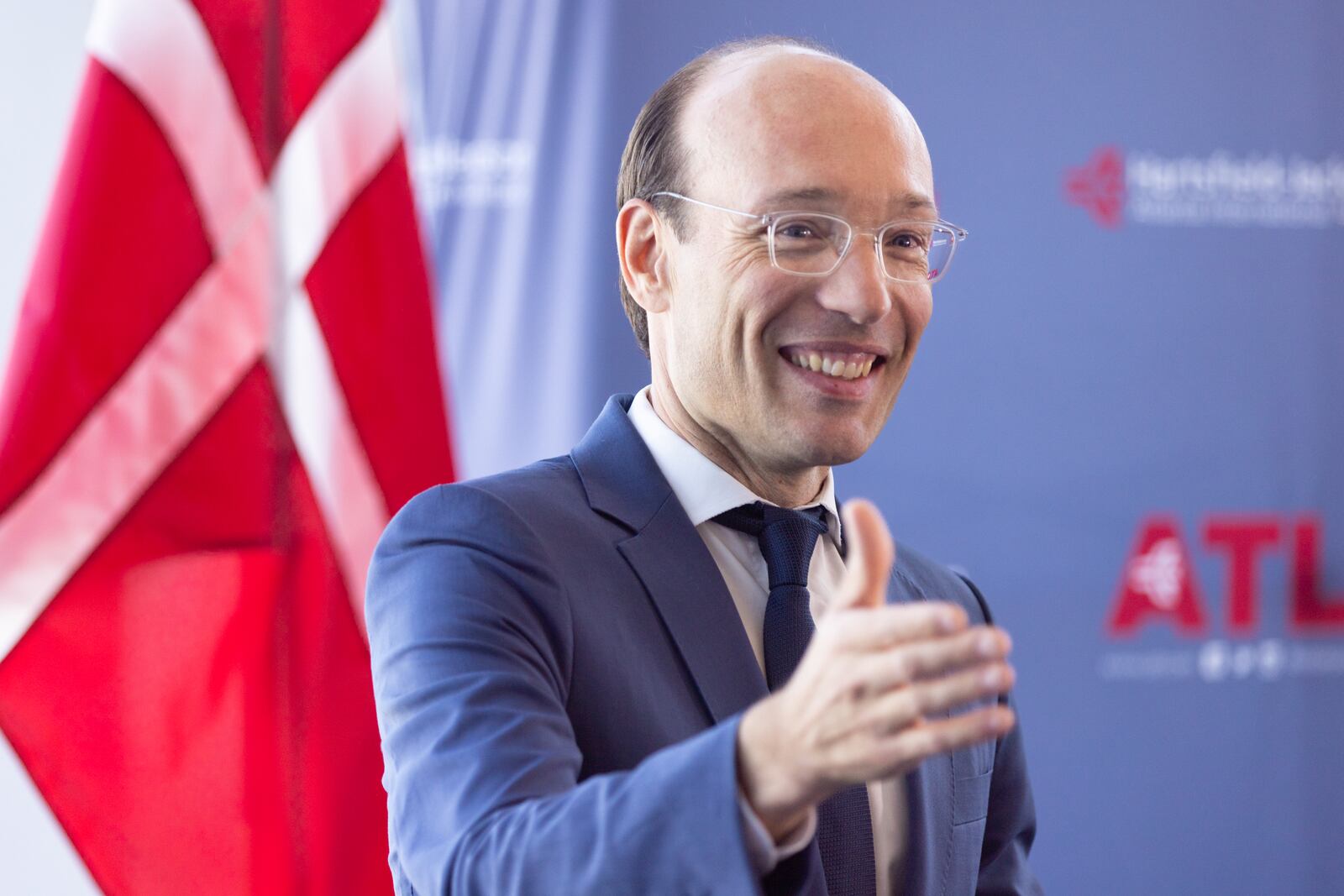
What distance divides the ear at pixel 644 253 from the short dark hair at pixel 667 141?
18 millimetres

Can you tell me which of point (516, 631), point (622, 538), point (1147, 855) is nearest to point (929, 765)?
point (622, 538)

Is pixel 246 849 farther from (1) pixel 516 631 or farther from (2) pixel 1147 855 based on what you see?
(2) pixel 1147 855

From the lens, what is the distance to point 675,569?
132 centimetres

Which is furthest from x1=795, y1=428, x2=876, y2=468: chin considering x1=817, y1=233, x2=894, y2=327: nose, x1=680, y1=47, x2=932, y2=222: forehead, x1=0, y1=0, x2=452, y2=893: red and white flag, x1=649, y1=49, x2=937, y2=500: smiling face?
x1=0, y1=0, x2=452, y2=893: red and white flag

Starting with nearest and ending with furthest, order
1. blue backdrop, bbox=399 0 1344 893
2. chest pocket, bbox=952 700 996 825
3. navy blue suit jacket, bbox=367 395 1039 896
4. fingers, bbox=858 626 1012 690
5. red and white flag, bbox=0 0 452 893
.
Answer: fingers, bbox=858 626 1012 690 → navy blue suit jacket, bbox=367 395 1039 896 → chest pocket, bbox=952 700 996 825 → red and white flag, bbox=0 0 452 893 → blue backdrop, bbox=399 0 1344 893

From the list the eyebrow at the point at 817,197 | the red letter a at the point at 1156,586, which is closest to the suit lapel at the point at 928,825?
the eyebrow at the point at 817,197

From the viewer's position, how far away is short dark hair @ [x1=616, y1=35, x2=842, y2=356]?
58.9 inches

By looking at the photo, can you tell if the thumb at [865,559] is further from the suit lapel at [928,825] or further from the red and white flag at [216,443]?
the red and white flag at [216,443]

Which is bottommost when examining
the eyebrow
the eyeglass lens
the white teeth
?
the white teeth

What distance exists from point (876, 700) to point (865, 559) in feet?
0.38

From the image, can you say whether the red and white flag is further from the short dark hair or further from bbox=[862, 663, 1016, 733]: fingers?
bbox=[862, 663, 1016, 733]: fingers

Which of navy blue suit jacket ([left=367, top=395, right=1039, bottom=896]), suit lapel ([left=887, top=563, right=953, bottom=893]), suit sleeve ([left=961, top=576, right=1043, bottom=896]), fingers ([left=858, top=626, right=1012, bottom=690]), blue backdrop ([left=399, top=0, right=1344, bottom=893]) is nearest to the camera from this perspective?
fingers ([left=858, top=626, right=1012, bottom=690])

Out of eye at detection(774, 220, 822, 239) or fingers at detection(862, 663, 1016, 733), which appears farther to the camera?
eye at detection(774, 220, 822, 239)

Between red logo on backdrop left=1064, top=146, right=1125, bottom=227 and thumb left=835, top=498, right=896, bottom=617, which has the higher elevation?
red logo on backdrop left=1064, top=146, right=1125, bottom=227
